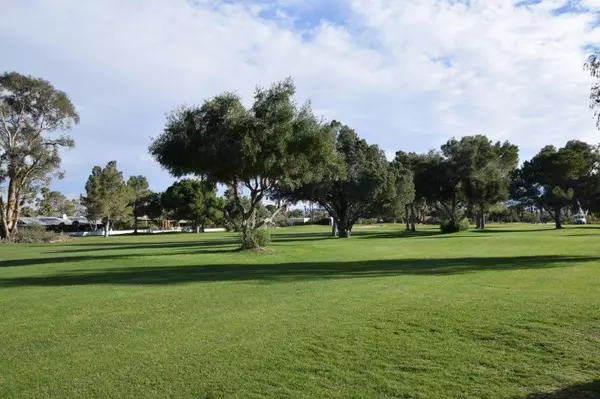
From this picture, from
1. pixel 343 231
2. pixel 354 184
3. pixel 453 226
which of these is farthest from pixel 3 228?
pixel 453 226

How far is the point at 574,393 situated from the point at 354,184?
4739 centimetres

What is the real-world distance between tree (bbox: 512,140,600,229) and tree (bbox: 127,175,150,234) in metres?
73.0

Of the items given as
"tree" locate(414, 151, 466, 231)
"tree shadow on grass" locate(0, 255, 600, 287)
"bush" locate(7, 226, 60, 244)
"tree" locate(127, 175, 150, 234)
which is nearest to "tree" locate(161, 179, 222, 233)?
"tree" locate(127, 175, 150, 234)

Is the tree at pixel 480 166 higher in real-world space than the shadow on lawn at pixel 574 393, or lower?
higher

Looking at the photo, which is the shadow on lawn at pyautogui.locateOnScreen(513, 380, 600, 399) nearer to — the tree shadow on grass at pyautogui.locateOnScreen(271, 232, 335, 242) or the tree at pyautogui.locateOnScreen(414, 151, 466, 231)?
the tree shadow on grass at pyautogui.locateOnScreen(271, 232, 335, 242)

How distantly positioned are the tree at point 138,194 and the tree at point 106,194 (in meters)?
11.9

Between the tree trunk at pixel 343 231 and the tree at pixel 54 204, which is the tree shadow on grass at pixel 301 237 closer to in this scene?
the tree trunk at pixel 343 231

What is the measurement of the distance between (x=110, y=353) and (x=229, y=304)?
13.7 ft

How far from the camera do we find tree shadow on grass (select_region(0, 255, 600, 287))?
1652 cm

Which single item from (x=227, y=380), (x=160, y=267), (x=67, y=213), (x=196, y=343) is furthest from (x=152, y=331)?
(x=67, y=213)

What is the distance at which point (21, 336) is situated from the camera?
8.63m

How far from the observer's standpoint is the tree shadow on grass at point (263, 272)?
650 inches

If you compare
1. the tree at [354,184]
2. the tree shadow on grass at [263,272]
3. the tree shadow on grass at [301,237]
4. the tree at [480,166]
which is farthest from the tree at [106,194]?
the tree shadow on grass at [263,272]

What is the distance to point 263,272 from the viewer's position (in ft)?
61.4
